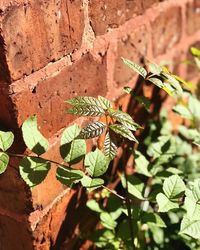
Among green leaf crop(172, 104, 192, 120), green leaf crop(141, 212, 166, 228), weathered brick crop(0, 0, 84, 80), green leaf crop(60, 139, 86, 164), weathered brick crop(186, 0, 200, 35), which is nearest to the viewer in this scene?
weathered brick crop(0, 0, 84, 80)

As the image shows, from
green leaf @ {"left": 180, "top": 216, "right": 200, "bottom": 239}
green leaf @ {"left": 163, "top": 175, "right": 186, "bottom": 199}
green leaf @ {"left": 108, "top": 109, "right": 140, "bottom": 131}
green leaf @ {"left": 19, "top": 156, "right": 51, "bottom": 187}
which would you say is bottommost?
green leaf @ {"left": 180, "top": 216, "right": 200, "bottom": 239}

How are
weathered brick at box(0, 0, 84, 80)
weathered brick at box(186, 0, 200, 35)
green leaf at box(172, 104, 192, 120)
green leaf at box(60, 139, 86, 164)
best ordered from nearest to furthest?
weathered brick at box(0, 0, 84, 80) < green leaf at box(60, 139, 86, 164) < green leaf at box(172, 104, 192, 120) < weathered brick at box(186, 0, 200, 35)

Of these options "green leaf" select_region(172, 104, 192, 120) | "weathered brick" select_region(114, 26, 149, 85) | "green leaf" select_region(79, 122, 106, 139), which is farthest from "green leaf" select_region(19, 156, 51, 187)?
"green leaf" select_region(172, 104, 192, 120)

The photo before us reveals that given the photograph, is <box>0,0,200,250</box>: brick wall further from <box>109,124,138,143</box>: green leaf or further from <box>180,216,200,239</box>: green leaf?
<box>180,216,200,239</box>: green leaf

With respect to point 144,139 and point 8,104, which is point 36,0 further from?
point 144,139

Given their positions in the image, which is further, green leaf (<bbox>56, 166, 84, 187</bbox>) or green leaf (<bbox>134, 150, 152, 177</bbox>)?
green leaf (<bbox>134, 150, 152, 177</bbox>)

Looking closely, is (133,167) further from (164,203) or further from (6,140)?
(6,140)

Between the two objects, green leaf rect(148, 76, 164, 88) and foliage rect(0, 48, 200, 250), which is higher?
green leaf rect(148, 76, 164, 88)
